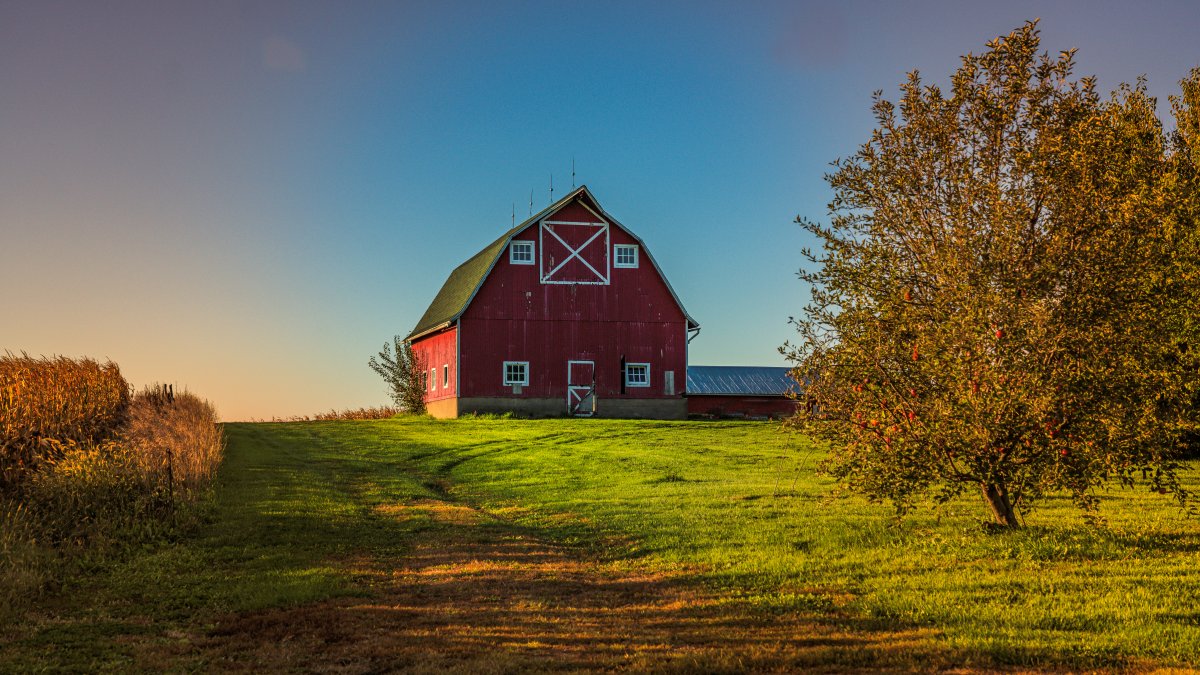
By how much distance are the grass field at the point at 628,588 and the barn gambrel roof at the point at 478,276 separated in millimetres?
21491

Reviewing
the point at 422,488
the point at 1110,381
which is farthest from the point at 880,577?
the point at 422,488

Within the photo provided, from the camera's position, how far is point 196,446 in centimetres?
1911

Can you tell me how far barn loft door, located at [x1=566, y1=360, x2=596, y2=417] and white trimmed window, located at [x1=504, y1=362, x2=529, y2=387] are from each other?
5.79 feet

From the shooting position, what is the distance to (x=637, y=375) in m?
40.5

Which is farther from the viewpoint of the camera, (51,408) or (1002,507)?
(51,408)

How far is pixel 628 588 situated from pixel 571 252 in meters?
30.3

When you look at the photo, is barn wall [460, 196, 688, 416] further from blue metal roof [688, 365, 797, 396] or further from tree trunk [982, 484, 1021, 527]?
tree trunk [982, 484, 1021, 527]

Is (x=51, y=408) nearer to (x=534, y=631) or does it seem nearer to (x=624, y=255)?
(x=534, y=631)

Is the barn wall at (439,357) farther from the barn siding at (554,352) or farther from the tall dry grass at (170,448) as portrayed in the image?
the tall dry grass at (170,448)

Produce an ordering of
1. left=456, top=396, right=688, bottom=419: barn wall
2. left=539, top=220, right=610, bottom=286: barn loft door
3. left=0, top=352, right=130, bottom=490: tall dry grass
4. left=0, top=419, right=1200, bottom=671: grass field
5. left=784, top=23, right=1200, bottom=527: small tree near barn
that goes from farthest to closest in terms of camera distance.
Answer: left=539, top=220, right=610, bottom=286: barn loft door → left=456, top=396, right=688, bottom=419: barn wall → left=0, top=352, right=130, bottom=490: tall dry grass → left=784, top=23, right=1200, bottom=527: small tree near barn → left=0, top=419, right=1200, bottom=671: grass field

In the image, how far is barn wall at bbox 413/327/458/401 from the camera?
39844 mm

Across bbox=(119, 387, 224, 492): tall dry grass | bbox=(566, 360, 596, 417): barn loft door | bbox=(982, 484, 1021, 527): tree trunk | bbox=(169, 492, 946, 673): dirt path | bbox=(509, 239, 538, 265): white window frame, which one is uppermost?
bbox=(509, 239, 538, 265): white window frame

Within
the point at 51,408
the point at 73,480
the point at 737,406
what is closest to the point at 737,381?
the point at 737,406

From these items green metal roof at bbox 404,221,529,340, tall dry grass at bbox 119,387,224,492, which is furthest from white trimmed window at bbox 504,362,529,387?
tall dry grass at bbox 119,387,224,492
